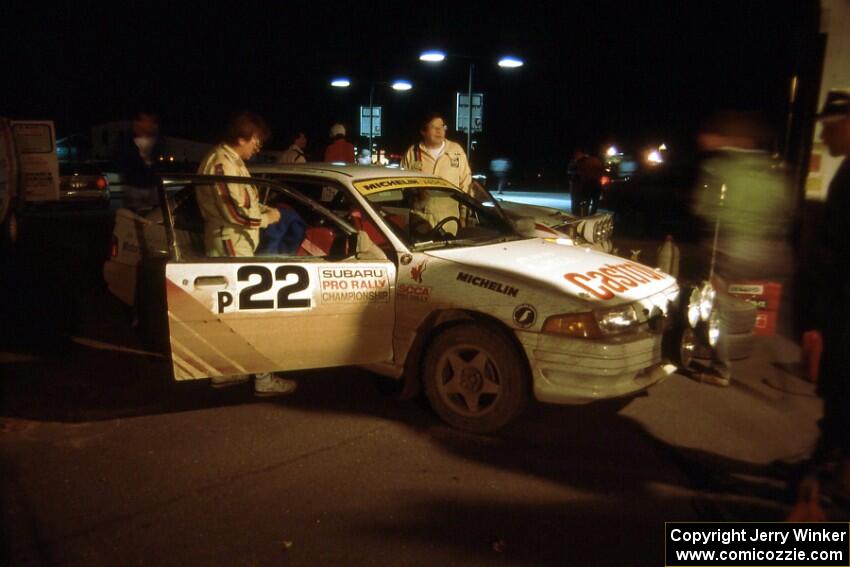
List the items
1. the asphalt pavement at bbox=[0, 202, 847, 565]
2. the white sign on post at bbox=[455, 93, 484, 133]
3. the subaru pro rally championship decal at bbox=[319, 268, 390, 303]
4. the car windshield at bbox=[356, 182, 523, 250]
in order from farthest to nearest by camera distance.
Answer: the white sign on post at bbox=[455, 93, 484, 133], the car windshield at bbox=[356, 182, 523, 250], the subaru pro rally championship decal at bbox=[319, 268, 390, 303], the asphalt pavement at bbox=[0, 202, 847, 565]

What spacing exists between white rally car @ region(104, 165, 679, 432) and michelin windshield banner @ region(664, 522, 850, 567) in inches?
40.6

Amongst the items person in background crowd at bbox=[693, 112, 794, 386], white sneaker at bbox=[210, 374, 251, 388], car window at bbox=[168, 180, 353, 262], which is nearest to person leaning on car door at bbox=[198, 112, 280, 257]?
car window at bbox=[168, 180, 353, 262]

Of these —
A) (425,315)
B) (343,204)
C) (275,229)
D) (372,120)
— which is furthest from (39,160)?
(372,120)

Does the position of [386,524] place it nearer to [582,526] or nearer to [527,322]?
[582,526]

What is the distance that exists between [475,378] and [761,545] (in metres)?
1.80

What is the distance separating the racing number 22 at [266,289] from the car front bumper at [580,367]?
139 cm

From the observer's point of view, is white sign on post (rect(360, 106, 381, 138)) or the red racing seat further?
white sign on post (rect(360, 106, 381, 138))

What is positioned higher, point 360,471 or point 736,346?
point 736,346

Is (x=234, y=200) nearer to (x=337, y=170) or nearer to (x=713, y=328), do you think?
(x=337, y=170)

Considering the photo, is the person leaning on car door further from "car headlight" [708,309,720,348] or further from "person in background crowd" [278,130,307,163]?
"person in background crowd" [278,130,307,163]

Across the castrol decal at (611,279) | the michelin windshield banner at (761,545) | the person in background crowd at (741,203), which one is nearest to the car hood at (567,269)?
the castrol decal at (611,279)

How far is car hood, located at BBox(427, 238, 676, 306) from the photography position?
13.8 feet

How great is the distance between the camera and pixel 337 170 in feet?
16.9

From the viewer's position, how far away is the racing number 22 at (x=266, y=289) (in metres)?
4.39
